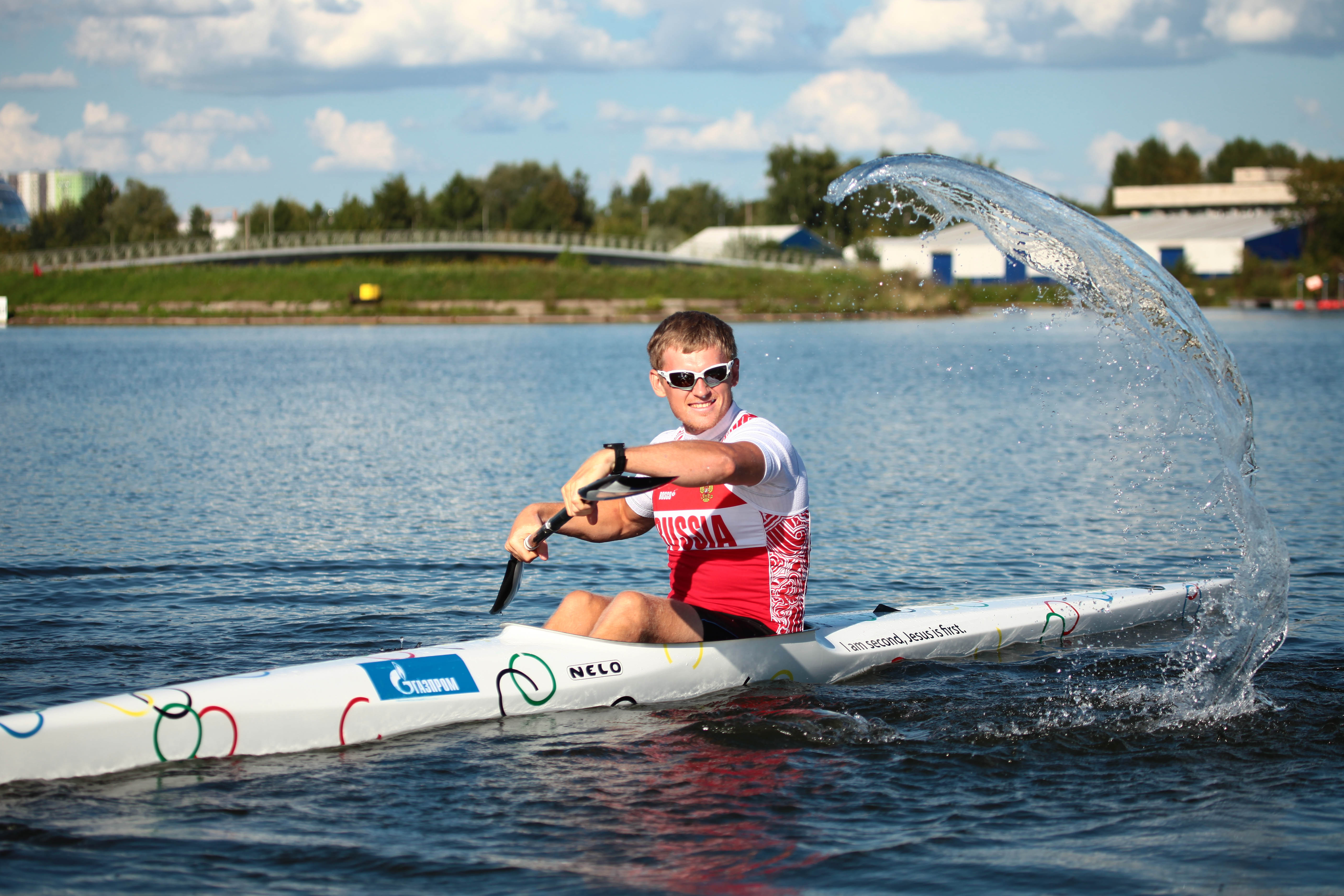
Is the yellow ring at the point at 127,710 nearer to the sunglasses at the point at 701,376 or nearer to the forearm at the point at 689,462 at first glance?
the forearm at the point at 689,462

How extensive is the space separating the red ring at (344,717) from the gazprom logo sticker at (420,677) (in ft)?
0.33

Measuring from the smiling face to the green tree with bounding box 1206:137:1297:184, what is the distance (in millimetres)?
153504

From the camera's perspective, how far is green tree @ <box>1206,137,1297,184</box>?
147625 millimetres

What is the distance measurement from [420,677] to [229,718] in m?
0.89

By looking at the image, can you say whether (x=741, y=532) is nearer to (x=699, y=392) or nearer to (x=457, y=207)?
(x=699, y=392)

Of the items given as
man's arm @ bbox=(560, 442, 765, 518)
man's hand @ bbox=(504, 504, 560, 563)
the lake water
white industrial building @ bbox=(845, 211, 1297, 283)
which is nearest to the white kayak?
the lake water

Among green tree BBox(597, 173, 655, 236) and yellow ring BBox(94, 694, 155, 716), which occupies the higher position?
green tree BBox(597, 173, 655, 236)

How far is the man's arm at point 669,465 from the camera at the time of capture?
5137 millimetres

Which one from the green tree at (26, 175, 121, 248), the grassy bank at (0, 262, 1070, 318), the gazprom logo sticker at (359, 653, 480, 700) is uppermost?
the green tree at (26, 175, 121, 248)

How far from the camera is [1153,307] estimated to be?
7426 mm

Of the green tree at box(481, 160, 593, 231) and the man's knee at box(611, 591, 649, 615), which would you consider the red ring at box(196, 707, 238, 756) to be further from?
the green tree at box(481, 160, 593, 231)

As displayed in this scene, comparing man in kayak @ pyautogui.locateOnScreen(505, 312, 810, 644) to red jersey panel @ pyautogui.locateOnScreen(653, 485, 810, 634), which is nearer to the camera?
man in kayak @ pyautogui.locateOnScreen(505, 312, 810, 644)

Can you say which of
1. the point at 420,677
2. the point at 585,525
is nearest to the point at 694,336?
the point at 585,525

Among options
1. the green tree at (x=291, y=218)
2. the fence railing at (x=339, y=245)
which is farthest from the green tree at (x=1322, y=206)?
the green tree at (x=291, y=218)
